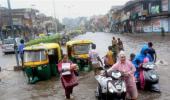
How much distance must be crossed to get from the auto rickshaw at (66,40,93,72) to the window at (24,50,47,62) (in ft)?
7.15

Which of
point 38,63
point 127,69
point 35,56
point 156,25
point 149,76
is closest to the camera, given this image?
point 127,69

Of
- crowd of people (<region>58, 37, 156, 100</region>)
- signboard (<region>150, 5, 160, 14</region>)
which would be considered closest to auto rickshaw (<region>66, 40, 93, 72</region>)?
crowd of people (<region>58, 37, 156, 100</region>)

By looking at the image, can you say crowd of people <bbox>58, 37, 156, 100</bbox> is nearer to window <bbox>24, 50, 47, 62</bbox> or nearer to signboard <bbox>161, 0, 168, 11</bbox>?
window <bbox>24, 50, 47, 62</bbox>

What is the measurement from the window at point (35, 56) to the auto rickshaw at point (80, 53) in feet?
7.15

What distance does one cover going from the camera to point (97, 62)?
17.0 m

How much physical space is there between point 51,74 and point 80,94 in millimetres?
4802

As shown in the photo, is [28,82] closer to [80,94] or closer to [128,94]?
[80,94]

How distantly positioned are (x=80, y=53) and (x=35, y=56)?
277cm

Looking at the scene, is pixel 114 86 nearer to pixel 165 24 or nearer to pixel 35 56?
pixel 35 56

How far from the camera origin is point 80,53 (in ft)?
64.4

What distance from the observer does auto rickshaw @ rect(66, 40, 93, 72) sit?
757 inches

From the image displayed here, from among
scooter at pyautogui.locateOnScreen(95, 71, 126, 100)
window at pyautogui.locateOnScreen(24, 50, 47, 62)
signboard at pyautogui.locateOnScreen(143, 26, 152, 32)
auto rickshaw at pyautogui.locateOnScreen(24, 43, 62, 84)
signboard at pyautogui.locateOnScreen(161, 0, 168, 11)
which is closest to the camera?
scooter at pyautogui.locateOnScreen(95, 71, 126, 100)

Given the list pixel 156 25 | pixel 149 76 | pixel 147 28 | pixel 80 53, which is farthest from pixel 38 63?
pixel 147 28

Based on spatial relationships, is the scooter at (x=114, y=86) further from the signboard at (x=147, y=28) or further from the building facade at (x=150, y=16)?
the signboard at (x=147, y=28)
